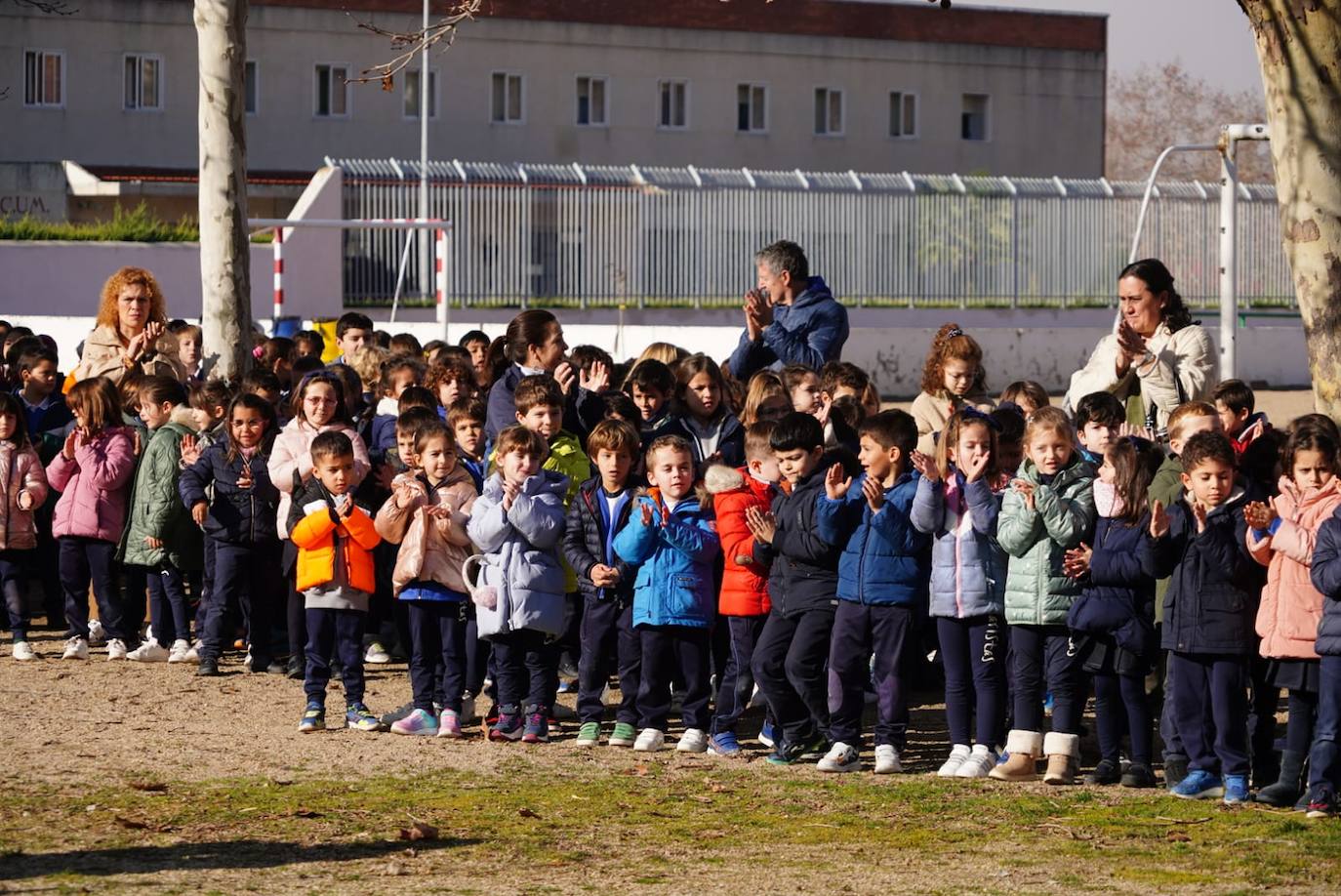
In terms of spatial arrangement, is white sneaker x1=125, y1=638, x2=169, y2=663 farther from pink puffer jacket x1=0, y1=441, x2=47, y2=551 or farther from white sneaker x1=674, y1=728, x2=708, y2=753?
white sneaker x1=674, y1=728, x2=708, y2=753

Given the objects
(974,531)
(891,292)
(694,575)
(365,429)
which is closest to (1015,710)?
(974,531)

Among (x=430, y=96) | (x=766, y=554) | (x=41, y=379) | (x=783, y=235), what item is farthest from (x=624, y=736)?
(x=430, y=96)

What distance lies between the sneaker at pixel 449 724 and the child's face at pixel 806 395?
239 cm

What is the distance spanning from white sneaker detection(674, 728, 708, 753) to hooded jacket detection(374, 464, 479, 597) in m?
1.23

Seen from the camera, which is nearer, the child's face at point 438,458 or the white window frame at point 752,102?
the child's face at point 438,458

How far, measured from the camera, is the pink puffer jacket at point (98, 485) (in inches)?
477

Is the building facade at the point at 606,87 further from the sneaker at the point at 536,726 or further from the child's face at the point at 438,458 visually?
the sneaker at the point at 536,726

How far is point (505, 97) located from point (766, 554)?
47.8m

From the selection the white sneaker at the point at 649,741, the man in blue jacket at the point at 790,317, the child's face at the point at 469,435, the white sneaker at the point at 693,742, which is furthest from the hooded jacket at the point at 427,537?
the man in blue jacket at the point at 790,317

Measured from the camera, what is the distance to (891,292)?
37188 millimetres

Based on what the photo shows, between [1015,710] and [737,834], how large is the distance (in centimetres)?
174

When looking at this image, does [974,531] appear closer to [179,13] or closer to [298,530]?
[298,530]

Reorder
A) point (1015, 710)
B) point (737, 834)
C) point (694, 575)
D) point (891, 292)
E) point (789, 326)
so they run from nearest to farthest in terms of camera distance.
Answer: point (737, 834) → point (1015, 710) → point (694, 575) → point (789, 326) → point (891, 292)

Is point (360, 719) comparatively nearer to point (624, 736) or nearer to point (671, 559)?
point (624, 736)
